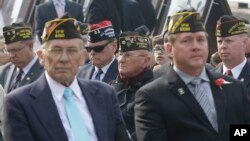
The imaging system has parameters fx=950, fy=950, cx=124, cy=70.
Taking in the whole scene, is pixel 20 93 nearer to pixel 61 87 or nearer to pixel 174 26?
pixel 61 87

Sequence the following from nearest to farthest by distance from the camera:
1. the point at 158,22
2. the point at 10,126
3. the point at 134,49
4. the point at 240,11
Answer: the point at 10,126, the point at 134,49, the point at 158,22, the point at 240,11

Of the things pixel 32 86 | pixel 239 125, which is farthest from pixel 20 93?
pixel 239 125

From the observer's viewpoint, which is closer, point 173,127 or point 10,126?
point 10,126

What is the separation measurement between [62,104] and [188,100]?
103cm

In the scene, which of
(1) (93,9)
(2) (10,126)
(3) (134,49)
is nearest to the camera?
(2) (10,126)

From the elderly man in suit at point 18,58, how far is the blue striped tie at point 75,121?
3.57 metres

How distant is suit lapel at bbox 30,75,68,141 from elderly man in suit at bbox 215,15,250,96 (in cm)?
322

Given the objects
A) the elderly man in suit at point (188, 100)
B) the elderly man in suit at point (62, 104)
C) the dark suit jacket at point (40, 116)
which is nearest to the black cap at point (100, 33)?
the elderly man in suit at point (188, 100)

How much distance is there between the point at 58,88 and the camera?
6859mm

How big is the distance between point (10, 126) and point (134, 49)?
3.09m

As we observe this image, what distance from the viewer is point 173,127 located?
285 inches

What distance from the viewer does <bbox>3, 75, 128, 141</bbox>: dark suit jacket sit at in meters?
6.69

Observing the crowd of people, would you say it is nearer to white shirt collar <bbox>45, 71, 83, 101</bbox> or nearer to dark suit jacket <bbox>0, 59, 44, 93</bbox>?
white shirt collar <bbox>45, 71, 83, 101</bbox>

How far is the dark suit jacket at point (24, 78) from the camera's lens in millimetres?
10289
